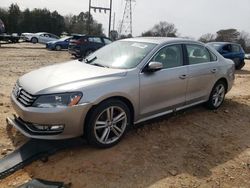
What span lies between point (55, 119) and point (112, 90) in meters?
0.89

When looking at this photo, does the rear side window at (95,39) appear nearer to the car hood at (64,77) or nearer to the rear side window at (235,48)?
the rear side window at (235,48)

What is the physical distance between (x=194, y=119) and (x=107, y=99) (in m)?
2.35

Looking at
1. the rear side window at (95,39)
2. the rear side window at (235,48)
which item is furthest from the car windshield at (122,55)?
the rear side window at (95,39)

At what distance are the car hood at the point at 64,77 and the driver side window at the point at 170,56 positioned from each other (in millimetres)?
842

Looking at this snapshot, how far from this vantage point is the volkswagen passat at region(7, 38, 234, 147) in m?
4.02

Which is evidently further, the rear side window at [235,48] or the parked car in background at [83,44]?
the parked car in background at [83,44]

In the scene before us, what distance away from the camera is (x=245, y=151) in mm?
4754

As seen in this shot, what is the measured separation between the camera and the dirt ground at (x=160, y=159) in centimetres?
373

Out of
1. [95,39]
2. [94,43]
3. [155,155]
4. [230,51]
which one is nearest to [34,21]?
[95,39]

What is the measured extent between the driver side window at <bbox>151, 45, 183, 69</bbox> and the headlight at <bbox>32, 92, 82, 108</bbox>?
167cm

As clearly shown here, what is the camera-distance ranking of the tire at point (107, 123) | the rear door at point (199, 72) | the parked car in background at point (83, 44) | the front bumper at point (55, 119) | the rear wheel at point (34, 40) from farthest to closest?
1. the rear wheel at point (34, 40)
2. the parked car in background at point (83, 44)
3. the rear door at point (199, 72)
4. the tire at point (107, 123)
5. the front bumper at point (55, 119)

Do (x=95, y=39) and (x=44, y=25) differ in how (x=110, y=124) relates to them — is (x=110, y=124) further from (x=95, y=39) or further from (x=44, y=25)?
(x=44, y=25)

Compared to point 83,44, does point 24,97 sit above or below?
below

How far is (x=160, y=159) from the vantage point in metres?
4.27
